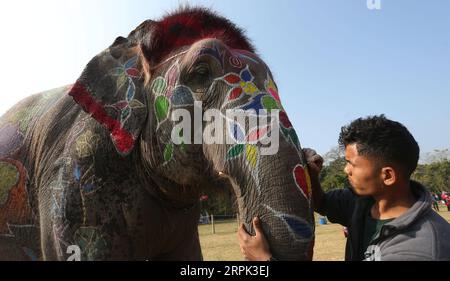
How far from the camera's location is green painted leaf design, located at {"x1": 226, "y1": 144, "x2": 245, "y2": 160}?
1860mm

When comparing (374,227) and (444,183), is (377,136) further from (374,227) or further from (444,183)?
(444,183)

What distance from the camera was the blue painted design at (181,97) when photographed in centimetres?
215

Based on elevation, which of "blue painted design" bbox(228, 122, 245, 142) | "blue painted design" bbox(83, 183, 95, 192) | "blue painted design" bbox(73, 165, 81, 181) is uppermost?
"blue painted design" bbox(228, 122, 245, 142)

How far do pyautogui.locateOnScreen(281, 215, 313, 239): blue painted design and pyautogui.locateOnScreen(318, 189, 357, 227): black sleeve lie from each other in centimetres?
49

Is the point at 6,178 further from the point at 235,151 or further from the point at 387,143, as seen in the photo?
the point at 387,143

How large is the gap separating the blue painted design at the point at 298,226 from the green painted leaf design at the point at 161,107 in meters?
0.93

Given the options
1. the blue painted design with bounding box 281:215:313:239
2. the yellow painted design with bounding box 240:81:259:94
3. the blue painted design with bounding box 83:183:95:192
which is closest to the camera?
the blue painted design with bounding box 281:215:313:239

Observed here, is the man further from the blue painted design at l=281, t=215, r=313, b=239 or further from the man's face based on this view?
the blue painted design at l=281, t=215, r=313, b=239

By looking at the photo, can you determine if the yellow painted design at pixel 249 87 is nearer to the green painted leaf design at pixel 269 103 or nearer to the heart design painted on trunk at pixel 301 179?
the green painted leaf design at pixel 269 103

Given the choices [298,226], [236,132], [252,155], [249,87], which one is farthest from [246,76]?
[298,226]

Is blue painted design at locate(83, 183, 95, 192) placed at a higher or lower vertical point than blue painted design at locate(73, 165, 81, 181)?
lower

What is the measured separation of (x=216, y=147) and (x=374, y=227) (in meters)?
0.80

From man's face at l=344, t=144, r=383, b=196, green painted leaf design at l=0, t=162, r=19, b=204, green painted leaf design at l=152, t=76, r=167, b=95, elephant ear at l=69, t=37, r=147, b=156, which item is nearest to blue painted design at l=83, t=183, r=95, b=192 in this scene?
elephant ear at l=69, t=37, r=147, b=156
